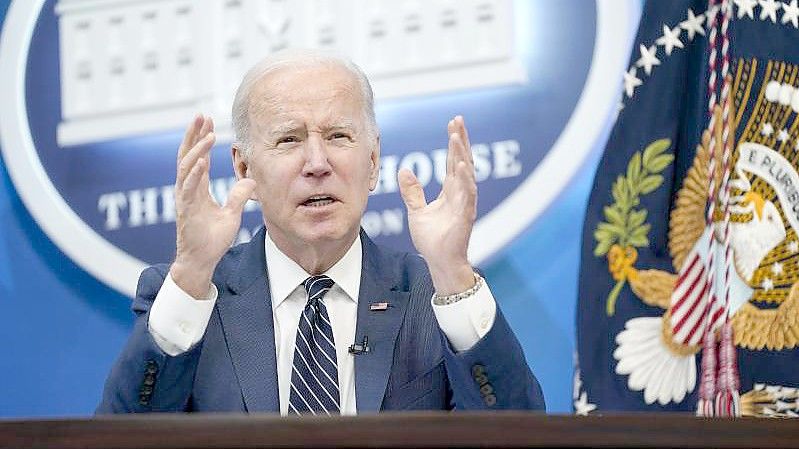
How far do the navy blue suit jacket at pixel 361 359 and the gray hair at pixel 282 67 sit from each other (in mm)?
222

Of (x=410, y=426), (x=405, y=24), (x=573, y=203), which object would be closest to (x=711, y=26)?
(x=573, y=203)

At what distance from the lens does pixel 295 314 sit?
7.70ft

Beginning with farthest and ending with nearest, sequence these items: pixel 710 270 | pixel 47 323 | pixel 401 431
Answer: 1. pixel 47 323
2. pixel 710 270
3. pixel 401 431

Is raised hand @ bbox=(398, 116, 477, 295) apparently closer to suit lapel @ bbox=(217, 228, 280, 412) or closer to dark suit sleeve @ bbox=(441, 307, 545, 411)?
dark suit sleeve @ bbox=(441, 307, 545, 411)

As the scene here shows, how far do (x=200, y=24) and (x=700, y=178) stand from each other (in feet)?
4.88

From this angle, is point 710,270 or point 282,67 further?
point 710,270

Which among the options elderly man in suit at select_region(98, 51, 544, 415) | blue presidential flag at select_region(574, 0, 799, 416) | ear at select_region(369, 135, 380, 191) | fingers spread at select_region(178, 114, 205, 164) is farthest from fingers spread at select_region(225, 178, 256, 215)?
blue presidential flag at select_region(574, 0, 799, 416)

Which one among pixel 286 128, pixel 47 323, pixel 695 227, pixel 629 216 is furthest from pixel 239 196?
pixel 47 323

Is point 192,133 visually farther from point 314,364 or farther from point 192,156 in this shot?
point 314,364

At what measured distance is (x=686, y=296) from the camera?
8.79ft

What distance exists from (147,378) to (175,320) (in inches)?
4.2

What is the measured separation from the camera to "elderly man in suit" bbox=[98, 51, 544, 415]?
81.5 inches

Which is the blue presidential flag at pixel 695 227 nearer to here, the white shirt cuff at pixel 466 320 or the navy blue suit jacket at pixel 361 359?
the navy blue suit jacket at pixel 361 359

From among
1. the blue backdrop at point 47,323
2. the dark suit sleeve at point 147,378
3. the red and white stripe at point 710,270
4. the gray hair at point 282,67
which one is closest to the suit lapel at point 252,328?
the dark suit sleeve at point 147,378
